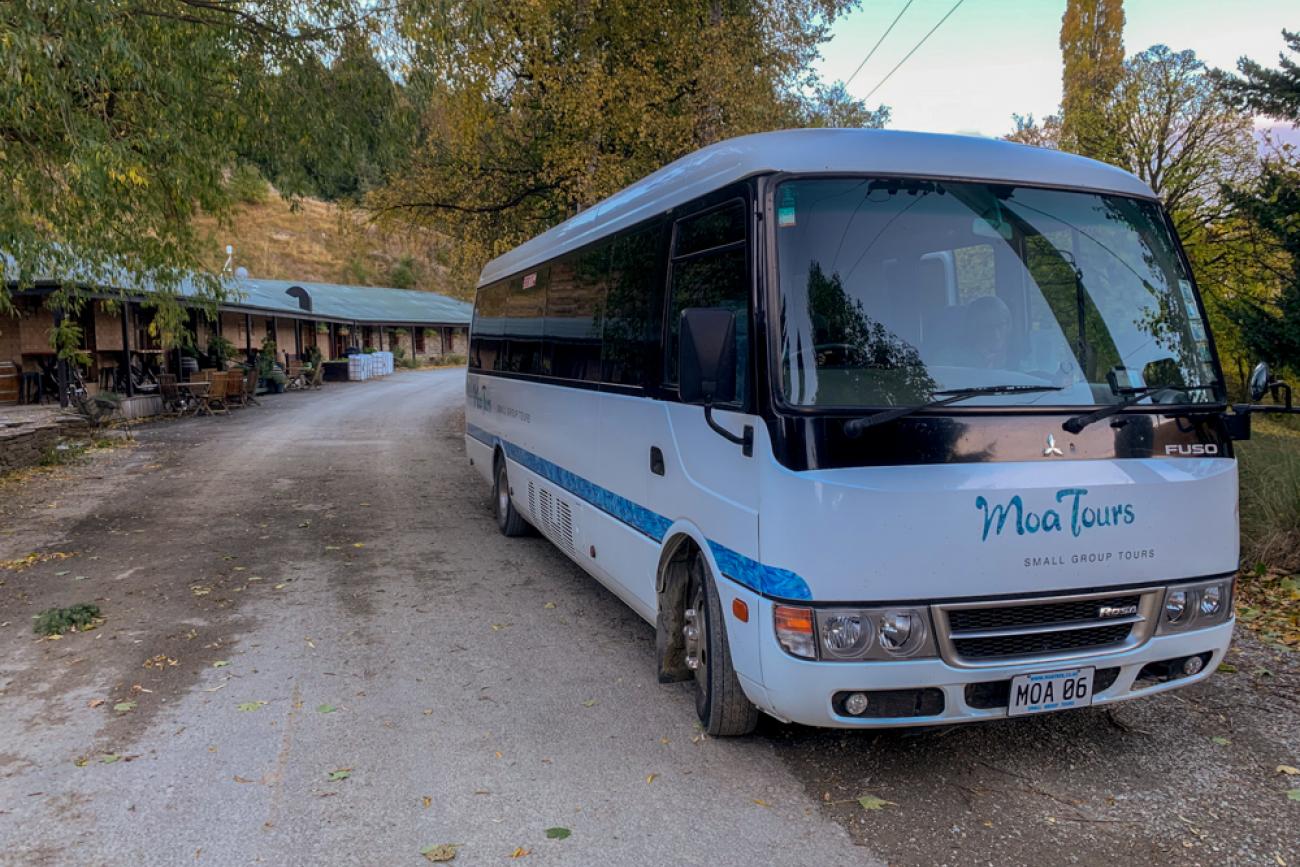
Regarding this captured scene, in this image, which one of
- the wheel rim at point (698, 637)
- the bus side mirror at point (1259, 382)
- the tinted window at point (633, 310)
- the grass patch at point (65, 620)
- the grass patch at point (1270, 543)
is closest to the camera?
the bus side mirror at point (1259, 382)

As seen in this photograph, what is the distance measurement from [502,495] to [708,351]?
18.7 feet

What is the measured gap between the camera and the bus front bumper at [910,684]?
11.2 ft

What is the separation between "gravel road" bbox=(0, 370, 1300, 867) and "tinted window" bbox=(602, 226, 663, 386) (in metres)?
1.72

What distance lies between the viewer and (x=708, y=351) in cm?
358

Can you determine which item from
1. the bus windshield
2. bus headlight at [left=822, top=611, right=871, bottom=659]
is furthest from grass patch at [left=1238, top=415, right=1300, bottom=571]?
bus headlight at [left=822, top=611, right=871, bottom=659]

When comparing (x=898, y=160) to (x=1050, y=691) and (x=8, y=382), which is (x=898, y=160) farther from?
(x=8, y=382)

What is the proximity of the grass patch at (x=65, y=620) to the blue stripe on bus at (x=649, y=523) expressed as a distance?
3.24 m

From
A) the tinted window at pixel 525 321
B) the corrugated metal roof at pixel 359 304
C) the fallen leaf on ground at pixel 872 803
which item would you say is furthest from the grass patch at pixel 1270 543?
the corrugated metal roof at pixel 359 304

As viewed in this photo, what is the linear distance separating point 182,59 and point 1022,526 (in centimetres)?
855

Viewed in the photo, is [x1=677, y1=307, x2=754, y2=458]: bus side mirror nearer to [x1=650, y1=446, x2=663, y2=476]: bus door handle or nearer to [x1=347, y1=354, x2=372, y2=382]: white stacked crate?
[x1=650, y1=446, x2=663, y2=476]: bus door handle

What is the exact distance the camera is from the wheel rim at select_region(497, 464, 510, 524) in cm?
879

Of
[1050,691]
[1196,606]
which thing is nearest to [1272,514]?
[1196,606]

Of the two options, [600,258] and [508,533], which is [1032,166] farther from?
[508,533]

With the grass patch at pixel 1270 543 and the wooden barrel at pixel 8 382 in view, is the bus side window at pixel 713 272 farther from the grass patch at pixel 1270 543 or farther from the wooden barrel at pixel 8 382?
the wooden barrel at pixel 8 382
